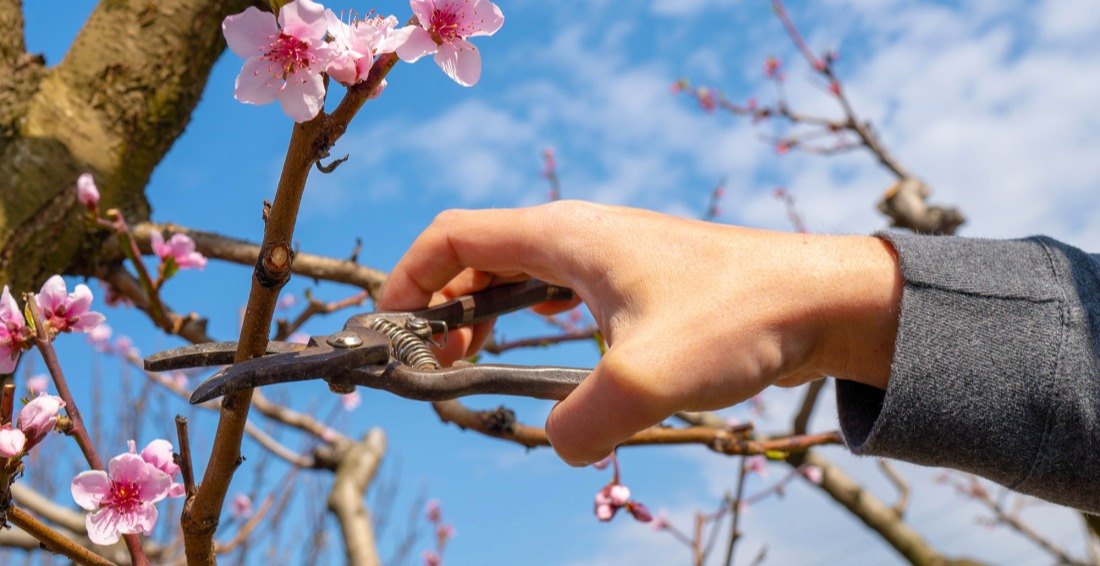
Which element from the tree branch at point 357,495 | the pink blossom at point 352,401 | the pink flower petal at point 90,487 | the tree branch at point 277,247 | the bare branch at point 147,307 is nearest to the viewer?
the tree branch at point 277,247

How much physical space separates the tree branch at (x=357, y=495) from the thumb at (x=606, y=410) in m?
2.79

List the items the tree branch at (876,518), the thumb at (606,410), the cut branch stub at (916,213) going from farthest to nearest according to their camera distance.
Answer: the cut branch stub at (916,213) < the tree branch at (876,518) < the thumb at (606,410)

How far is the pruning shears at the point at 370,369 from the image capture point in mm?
1295

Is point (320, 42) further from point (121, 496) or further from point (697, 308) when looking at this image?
point (121, 496)

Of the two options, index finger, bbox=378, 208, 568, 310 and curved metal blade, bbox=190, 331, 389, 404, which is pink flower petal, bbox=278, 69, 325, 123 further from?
index finger, bbox=378, 208, 568, 310

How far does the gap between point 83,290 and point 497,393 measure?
86 cm

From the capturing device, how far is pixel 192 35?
2.71 metres

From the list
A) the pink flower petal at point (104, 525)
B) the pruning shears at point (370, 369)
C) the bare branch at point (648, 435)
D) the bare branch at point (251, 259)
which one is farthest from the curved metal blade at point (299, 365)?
the bare branch at point (251, 259)

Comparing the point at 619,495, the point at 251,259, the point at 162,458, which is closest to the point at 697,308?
the point at 162,458

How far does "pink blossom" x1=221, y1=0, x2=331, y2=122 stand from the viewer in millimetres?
1040

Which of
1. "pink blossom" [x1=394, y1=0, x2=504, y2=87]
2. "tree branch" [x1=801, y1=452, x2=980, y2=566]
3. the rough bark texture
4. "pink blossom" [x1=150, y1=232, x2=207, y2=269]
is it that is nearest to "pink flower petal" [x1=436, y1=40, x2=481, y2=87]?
"pink blossom" [x1=394, y1=0, x2=504, y2=87]

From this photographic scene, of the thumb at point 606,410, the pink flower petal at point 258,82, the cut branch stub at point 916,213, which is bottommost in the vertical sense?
the thumb at point 606,410

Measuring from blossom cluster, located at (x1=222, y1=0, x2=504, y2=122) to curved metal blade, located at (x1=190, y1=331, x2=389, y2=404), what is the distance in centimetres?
39

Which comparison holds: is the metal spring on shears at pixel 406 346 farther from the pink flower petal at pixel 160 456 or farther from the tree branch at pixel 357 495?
the tree branch at pixel 357 495
